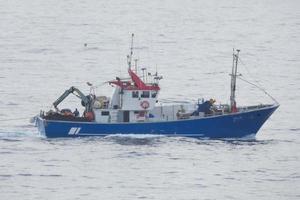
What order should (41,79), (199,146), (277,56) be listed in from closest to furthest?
(199,146)
(41,79)
(277,56)

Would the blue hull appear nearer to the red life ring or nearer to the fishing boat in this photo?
the fishing boat

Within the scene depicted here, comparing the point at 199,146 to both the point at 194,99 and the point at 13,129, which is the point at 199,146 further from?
the point at 194,99

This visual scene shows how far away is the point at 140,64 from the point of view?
171625mm

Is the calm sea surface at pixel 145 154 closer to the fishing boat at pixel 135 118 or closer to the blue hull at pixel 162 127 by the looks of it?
the blue hull at pixel 162 127

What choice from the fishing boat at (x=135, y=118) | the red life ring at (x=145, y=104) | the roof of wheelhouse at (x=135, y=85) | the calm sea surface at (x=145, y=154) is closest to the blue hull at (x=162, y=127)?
the fishing boat at (x=135, y=118)

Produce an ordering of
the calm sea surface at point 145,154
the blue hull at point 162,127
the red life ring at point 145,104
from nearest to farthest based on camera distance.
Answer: the calm sea surface at point 145,154
the blue hull at point 162,127
the red life ring at point 145,104

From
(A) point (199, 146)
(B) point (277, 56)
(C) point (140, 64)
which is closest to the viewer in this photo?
(A) point (199, 146)

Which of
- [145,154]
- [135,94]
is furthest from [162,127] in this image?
[145,154]

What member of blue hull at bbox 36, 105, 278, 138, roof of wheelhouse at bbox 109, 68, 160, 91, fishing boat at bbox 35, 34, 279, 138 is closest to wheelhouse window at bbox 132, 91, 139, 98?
fishing boat at bbox 35, 34, 279, 138

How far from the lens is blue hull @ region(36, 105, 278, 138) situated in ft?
391

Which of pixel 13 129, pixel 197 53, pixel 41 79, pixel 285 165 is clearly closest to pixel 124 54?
pixel 197 53

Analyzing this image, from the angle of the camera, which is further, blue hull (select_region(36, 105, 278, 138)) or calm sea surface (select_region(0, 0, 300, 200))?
blue hull (select_region(36, 105, 278, 138))

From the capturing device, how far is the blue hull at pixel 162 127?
391 ft

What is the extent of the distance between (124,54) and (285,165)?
256 feet
